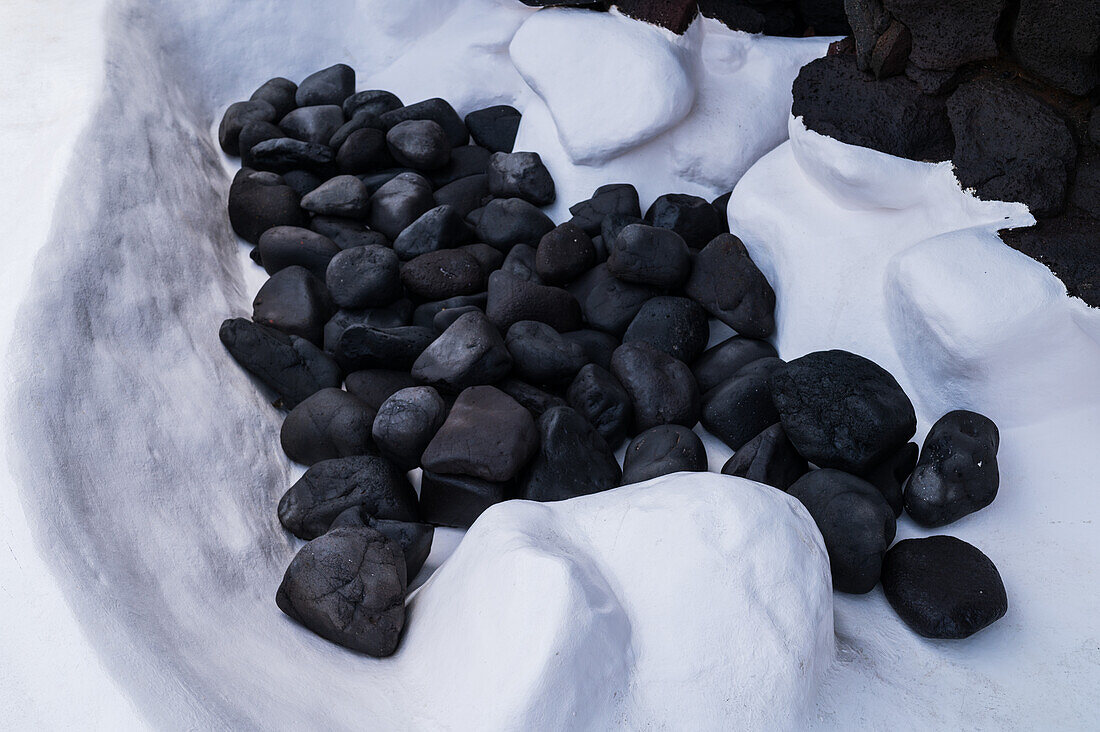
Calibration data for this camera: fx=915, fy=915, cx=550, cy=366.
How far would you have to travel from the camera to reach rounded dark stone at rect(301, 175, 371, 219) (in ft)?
8.29

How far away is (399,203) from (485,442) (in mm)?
998

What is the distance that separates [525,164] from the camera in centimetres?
266

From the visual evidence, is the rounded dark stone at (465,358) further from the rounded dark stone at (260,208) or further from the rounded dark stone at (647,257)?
the rounded dark stone at (260,208)

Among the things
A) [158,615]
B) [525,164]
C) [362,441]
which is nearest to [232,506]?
[362,441]

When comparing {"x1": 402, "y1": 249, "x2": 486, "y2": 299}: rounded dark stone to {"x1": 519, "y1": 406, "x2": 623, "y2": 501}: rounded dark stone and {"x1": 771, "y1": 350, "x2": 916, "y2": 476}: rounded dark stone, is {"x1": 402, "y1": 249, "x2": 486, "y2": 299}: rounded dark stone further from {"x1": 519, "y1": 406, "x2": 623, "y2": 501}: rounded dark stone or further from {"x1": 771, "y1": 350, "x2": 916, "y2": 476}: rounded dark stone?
{"x1": 771, "y1": 350, "x2": 916, "y2": 476}: rounded dark stone

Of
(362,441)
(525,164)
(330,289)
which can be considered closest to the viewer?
(362,441)

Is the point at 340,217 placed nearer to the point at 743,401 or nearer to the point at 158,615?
the point at 743,401

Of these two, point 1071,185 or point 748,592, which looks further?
point 1071,185

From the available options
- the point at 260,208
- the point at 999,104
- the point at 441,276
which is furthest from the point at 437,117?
the point at 999,104

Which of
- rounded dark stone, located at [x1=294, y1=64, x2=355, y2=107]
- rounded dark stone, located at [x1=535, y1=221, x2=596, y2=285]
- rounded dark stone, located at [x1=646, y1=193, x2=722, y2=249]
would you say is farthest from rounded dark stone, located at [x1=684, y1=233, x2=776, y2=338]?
rounded dark stone, located at [x1=294, y1=64, x2=355, y2=107]

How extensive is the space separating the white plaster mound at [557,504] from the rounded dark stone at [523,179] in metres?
0.07

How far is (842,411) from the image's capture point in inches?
71.8

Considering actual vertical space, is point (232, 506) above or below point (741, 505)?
above

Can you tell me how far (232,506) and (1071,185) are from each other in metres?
1.80
